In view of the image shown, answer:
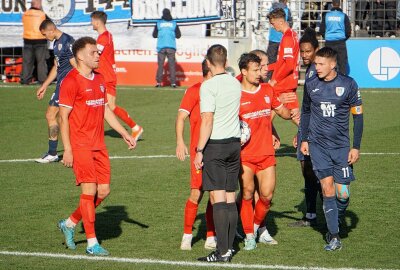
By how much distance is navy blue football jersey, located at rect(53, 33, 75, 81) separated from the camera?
15.9 metres

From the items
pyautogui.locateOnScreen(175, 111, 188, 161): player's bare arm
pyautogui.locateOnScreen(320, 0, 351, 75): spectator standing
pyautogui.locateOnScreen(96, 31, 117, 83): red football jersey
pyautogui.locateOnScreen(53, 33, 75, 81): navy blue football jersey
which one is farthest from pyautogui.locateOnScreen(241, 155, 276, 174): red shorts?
pyautogui.locateOnScreen(320, 0, 351, 75): spectator standing

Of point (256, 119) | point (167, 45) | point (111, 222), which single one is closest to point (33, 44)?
point (167, 45)

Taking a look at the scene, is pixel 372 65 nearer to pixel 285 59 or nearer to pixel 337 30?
pixel 337 30

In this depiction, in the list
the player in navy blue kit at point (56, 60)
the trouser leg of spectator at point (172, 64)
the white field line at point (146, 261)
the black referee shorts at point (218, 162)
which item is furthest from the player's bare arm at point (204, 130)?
the trouser leg of spectator at point (172, 64)

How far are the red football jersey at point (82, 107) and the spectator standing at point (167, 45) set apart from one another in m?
19.4

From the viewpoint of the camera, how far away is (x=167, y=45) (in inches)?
1158

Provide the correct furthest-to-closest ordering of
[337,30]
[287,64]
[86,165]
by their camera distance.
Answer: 1. [337,30]
2. [287,64]
3. [86,165]

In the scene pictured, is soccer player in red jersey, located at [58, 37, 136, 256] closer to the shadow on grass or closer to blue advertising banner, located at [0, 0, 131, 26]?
the shadow on grass

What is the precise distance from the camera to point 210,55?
9430mm

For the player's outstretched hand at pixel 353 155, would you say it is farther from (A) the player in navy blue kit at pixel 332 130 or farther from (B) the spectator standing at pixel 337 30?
(B) the spectator standing at pixel 337 30

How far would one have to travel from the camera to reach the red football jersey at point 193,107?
10.0m

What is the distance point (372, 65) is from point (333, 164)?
1946 centimetres

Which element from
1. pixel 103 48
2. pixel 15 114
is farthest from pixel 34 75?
pixel 103 48

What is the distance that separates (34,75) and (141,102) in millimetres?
7080
